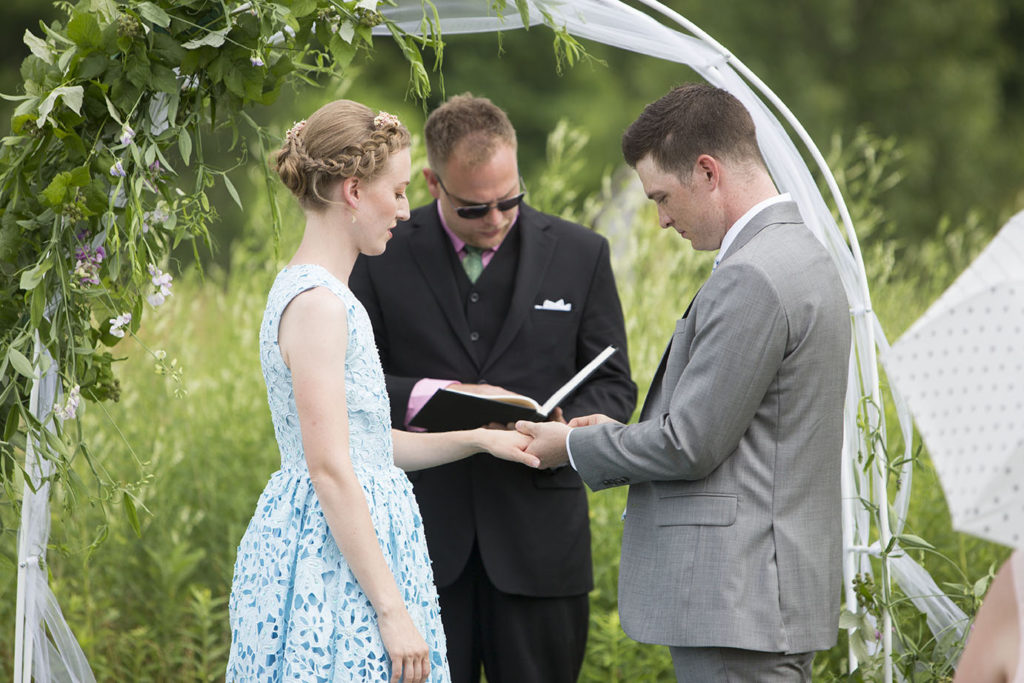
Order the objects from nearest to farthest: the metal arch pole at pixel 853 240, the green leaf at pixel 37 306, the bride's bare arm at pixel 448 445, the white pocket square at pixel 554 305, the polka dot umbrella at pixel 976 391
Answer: the polka dot umbrella at pixel 976 391
the green leaf at pixel 37 306
the bride's bare arm at pixel 448 445
the metal arch pole at pixel 853 240
the white pocket square at pixel 554 305

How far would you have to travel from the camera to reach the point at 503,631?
319 centimetres

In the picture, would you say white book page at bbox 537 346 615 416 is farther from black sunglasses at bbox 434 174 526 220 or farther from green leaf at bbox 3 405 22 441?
green leaf at bbox 3 405 22 441

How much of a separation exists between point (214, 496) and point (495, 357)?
6.53ft

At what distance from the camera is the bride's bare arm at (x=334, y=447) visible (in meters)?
2.20

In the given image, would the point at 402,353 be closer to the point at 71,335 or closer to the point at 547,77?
the point at 71,335

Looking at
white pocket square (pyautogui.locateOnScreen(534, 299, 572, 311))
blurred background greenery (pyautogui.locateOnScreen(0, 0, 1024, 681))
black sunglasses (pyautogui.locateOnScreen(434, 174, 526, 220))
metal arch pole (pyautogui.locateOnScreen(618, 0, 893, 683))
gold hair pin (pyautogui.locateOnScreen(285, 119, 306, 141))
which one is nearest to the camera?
gold hair pin (pyautogui.locateOnScreen(285, 119, 306, 141))

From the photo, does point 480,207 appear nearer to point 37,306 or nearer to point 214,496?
point 37,306

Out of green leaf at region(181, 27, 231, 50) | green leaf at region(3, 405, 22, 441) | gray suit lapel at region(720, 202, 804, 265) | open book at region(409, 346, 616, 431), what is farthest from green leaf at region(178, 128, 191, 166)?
gray suit lapel at region(720, 202, 804, 265)

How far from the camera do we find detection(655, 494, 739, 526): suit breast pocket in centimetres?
237

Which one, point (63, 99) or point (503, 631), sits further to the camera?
point (503, 631)

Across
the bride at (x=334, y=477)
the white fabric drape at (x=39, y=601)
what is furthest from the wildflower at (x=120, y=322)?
the bride at (x=334, y=477)

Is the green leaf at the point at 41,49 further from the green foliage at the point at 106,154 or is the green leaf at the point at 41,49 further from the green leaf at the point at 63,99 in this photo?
the green leaf at the point at 63,99

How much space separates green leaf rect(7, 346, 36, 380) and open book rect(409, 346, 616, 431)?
991 millimetres

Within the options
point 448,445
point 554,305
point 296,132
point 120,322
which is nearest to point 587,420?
point 448,445
